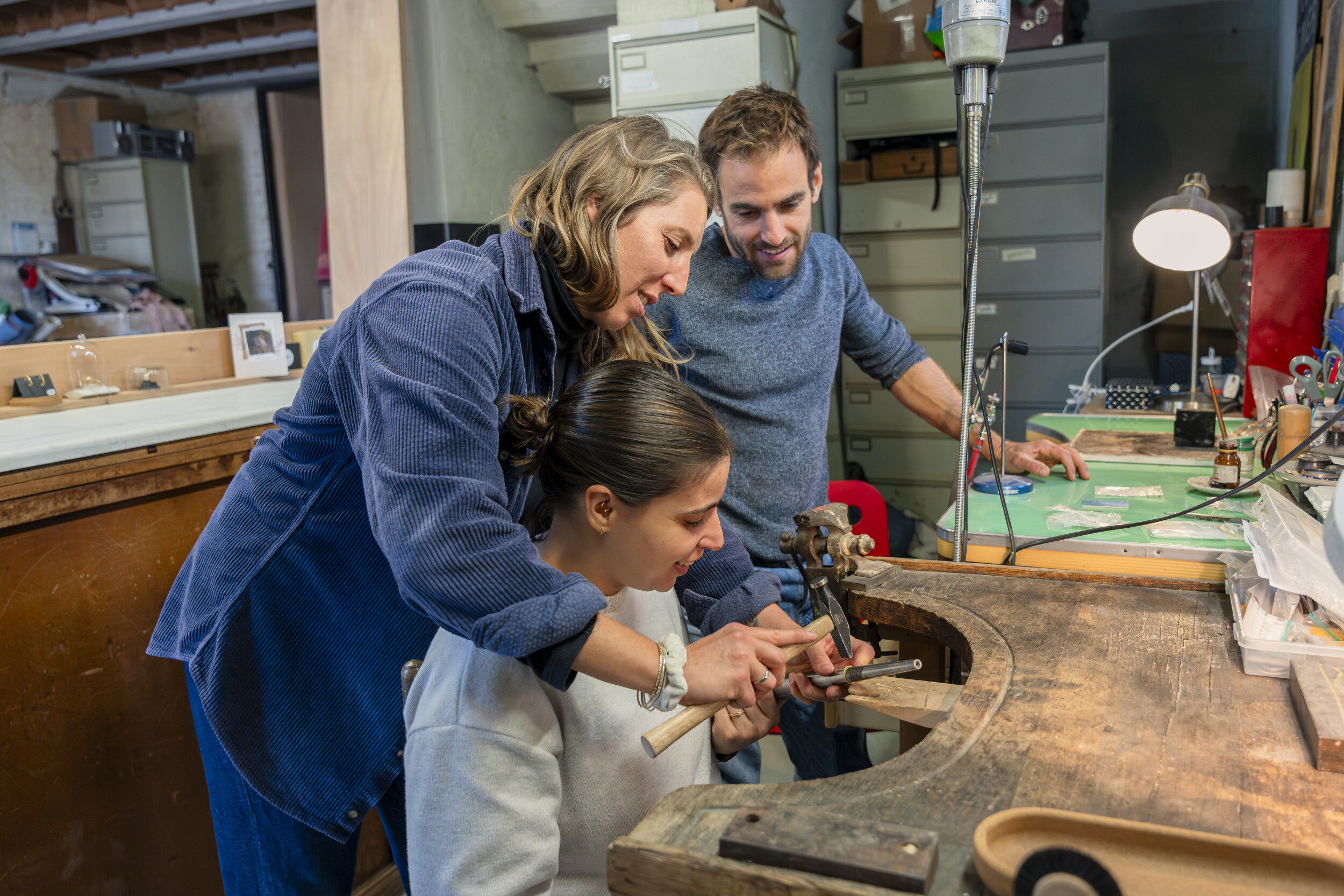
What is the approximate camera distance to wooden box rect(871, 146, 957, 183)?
392 centimetres

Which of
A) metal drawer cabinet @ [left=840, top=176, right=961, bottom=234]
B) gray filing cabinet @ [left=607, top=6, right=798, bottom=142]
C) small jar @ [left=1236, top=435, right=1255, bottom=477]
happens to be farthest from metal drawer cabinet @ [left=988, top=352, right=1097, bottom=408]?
small jar @ [left=1236, top=435, right=1255, bottom=477]

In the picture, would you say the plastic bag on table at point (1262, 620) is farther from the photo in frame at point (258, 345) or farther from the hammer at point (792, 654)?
the photo in frame at point (258, 345)

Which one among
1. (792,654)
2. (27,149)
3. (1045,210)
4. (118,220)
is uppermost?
(27,149)

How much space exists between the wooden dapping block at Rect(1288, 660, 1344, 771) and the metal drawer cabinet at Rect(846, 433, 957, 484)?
314 cm

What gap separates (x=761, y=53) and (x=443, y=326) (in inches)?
104

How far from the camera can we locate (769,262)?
1702 mm

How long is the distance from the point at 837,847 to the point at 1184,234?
1.82 metres

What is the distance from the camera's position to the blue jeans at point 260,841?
1300 millimetres

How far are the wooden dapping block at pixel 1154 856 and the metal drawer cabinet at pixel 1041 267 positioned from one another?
351cm

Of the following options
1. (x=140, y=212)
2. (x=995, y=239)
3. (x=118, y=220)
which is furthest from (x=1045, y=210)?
(x=118, y=220)

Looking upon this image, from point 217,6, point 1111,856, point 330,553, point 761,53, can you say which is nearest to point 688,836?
point 1111,856

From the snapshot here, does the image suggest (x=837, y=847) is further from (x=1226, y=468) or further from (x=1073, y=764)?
(x=1226, y=468)

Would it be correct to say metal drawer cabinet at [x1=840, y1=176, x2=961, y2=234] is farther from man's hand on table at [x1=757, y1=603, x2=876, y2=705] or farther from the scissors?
man's hand on table at [x1=757, y1=603, x2=876, y2=705]

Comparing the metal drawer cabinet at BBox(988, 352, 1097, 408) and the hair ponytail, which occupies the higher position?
the hair ponytail
